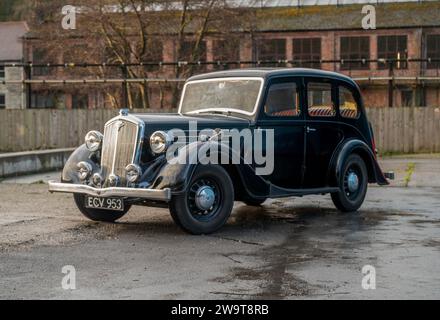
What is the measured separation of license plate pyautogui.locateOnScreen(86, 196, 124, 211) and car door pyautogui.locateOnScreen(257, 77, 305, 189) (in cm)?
211

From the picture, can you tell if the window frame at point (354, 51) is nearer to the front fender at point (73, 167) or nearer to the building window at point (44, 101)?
the building window at point (44, 101)

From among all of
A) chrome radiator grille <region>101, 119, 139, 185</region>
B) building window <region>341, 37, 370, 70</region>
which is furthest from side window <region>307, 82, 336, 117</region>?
building window <region>341, 37, 370, 70</region>

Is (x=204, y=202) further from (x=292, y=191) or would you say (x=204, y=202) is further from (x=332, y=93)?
(x=332, y=93)

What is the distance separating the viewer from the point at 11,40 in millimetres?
64625

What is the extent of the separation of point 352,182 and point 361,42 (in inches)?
1584

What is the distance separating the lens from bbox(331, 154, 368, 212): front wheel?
1154 centimetres

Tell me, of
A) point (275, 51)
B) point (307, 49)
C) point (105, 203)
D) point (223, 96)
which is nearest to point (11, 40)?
point (275, 51)

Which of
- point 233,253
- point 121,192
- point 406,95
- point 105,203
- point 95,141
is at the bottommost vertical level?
point 233,253

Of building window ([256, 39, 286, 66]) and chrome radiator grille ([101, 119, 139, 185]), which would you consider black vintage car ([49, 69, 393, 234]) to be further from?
building window ([256, 39, 286, 66])
